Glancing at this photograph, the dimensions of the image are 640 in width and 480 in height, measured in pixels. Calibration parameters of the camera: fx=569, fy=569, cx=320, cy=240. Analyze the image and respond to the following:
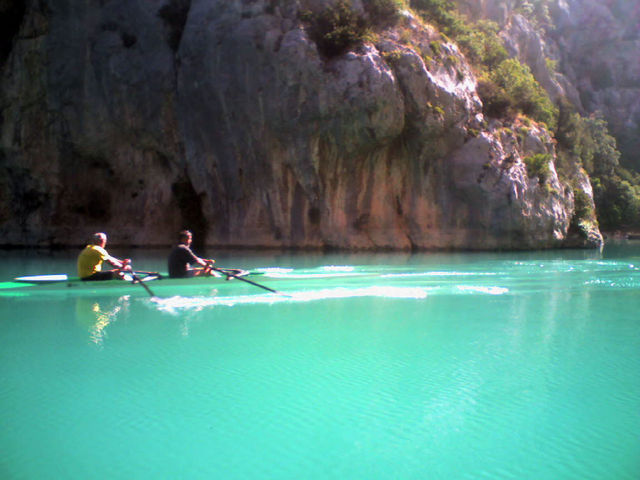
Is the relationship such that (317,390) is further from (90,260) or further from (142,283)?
(90,260)

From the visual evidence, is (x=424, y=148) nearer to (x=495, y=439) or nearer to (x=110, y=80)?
(x=110, y=80)

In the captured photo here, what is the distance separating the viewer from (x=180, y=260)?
38.5ft

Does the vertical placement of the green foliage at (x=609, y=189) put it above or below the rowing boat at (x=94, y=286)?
above

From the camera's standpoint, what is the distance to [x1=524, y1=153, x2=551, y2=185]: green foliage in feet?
86.0

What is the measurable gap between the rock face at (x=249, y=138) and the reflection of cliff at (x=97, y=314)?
14.5 metres

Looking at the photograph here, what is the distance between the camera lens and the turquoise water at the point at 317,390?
12.7 feet

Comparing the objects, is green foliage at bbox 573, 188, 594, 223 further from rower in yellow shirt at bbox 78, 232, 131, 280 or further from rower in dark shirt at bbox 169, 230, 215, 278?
rower in yellow shirt at bbox 78, 232, 131, 280

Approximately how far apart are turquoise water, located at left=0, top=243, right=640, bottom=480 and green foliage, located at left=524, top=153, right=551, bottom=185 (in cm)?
1782

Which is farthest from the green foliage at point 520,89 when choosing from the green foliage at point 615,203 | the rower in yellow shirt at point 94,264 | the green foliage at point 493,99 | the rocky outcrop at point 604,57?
the rocky outcrop at point 604,57

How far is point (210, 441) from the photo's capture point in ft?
13.5

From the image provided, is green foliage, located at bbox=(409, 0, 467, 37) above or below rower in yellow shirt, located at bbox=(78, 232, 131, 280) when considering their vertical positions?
above

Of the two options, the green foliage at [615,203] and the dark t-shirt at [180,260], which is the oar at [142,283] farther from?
the green foliage at [615,203]

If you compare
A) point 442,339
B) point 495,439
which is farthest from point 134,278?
point 495,439

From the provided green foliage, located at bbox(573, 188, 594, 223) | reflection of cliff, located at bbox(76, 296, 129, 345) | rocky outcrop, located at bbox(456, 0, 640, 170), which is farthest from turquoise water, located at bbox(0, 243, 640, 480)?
rocky outcrop, located at bbox(456, 0, 640, 170)
